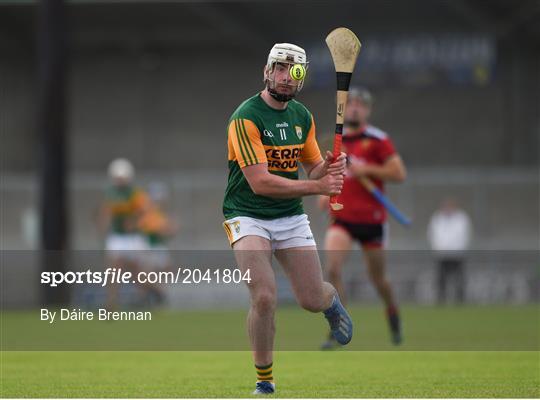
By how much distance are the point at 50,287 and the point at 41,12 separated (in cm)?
498

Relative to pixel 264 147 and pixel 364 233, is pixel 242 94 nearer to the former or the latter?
pixel 364 233

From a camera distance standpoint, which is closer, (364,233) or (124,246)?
(364,233)

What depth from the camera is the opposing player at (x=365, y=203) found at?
534 inches

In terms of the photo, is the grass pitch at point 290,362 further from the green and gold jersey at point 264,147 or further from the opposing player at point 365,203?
the green and gold jersey at point 264,147

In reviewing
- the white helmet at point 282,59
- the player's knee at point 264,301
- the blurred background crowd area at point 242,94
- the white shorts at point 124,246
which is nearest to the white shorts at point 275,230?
the player's knee at point 264,301

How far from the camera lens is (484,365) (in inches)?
438

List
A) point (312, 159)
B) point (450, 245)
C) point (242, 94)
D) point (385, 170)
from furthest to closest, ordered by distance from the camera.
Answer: point (242, 94) < point (450, 245) < point (385, 170) < point (312, 159)

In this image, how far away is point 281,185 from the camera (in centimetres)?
848

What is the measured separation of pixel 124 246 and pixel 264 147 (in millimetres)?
11662

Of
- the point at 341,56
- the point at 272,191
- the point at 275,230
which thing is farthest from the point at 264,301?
the point at 341,56

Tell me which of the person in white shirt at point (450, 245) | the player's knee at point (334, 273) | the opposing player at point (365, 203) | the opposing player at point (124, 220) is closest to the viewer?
the player's knee at point (334, 273)

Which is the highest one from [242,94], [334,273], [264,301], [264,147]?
[264,147]

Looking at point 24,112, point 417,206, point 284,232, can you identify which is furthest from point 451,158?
point 284,232

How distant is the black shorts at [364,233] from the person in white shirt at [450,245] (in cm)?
1122
